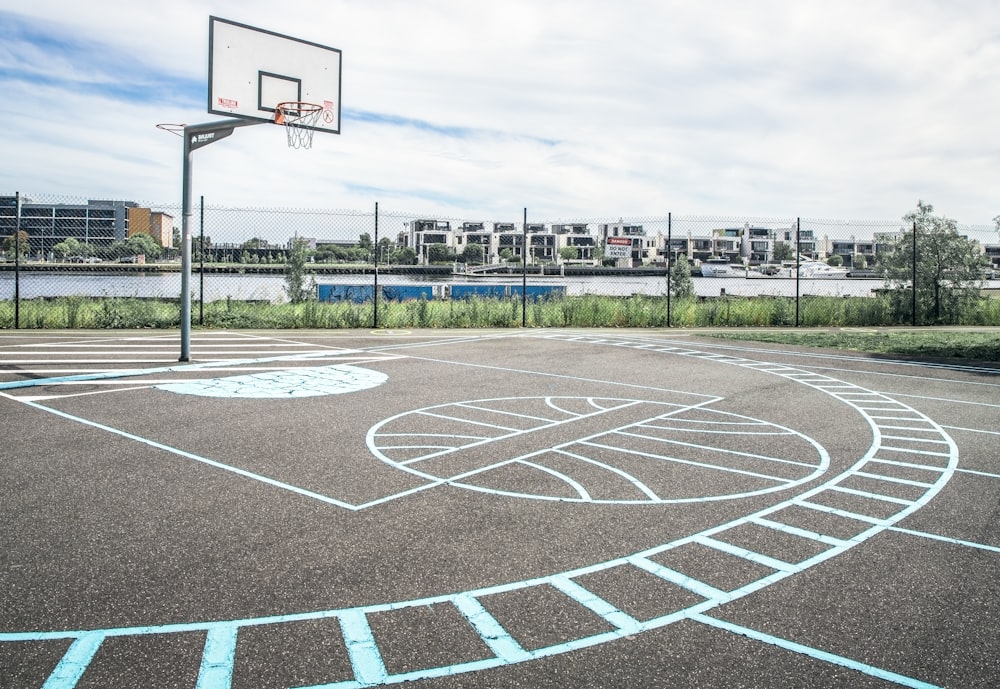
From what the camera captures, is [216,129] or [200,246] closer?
[216,129]

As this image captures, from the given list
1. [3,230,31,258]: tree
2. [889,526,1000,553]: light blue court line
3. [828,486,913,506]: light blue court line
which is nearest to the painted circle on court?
[828,486,913,506]: light blue court line

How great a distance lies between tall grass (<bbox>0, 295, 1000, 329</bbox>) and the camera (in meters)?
17.0

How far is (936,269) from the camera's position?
67.7 feet

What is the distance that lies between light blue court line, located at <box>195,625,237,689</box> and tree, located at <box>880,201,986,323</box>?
21.8 m

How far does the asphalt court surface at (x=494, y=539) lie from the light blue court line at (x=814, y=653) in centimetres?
1

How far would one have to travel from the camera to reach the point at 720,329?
62.8 feet

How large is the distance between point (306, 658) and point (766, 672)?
1838 millimetres

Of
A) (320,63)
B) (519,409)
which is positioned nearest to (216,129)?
(320,63)

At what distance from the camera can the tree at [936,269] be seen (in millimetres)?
20516

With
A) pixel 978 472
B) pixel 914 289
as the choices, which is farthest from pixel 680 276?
pixel 978 472

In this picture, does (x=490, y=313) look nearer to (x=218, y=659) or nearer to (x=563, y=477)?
(x=563, y=477)

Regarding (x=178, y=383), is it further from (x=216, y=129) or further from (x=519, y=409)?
(x=519, y=409)

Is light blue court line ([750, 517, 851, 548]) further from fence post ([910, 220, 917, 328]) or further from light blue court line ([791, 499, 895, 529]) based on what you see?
fence post ([910, 220, 917, 328])

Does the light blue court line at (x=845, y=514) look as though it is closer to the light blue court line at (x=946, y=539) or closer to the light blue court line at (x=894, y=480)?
the light blue court line at (x=946, y=539)
